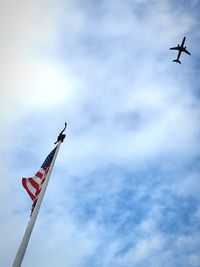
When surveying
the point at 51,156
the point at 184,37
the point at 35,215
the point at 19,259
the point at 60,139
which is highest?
the point at 184,37

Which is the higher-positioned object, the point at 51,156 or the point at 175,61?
the point at 175,61

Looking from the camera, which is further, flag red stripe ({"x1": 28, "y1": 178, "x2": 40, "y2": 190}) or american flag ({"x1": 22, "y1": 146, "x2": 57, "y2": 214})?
flag red stripe ({"x1": 28, "y1": 178, "x2": 40, "y2": 190})

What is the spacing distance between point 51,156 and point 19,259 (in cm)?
485

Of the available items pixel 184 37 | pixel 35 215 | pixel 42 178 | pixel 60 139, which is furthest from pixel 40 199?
pixel 184 37

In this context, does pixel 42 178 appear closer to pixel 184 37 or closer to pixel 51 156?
pixel 51 156

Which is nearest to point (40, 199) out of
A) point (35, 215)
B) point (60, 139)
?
point (35, 215)

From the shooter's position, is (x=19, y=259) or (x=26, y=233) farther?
(x=26, y=233)

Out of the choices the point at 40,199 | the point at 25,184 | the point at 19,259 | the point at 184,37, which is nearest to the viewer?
the point at 19,259

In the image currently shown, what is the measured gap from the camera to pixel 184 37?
63.0 meters

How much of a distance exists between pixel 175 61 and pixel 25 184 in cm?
5978

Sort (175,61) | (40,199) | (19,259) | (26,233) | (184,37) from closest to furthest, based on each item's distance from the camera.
Answer: (19,259), (26,233), (40,199), (184,37), (175,61)

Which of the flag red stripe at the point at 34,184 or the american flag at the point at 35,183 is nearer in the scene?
the american flag at the point at 35,183

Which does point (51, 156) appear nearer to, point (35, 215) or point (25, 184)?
point (25, 184)

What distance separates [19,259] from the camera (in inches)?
368
